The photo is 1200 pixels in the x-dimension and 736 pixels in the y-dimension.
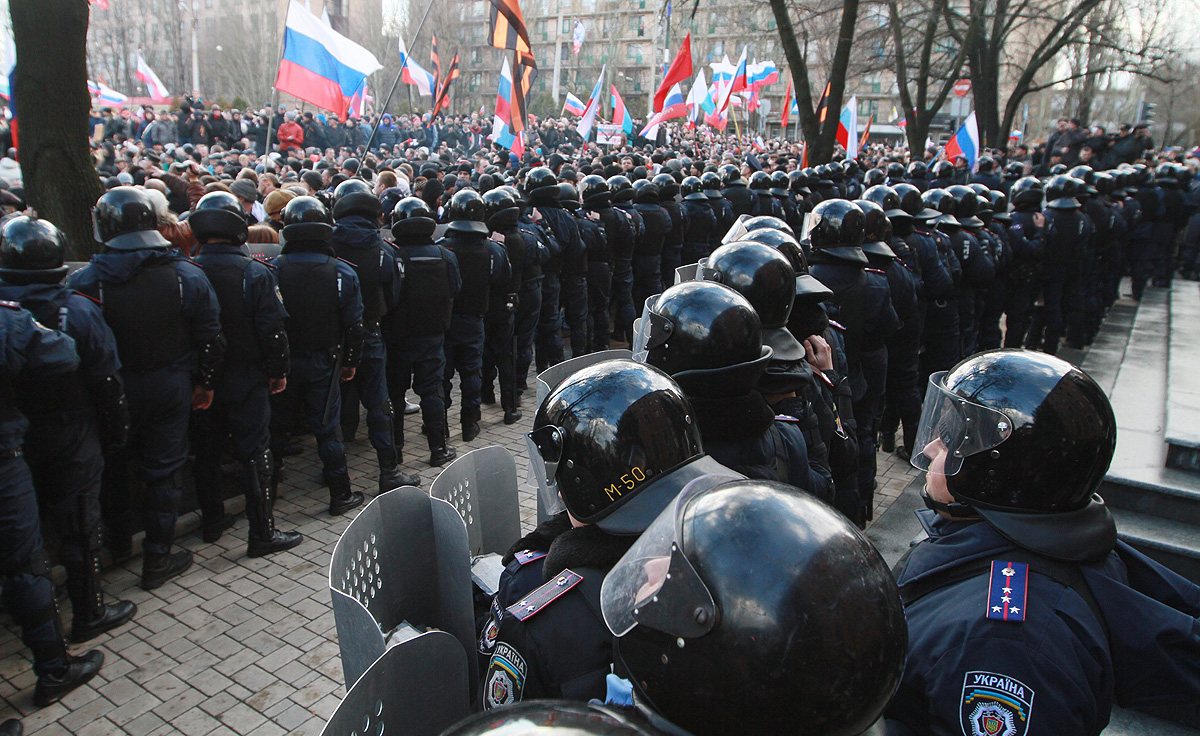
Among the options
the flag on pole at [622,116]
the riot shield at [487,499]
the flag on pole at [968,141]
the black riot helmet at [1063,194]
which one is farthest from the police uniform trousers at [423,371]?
the flag on pole at [622,116]

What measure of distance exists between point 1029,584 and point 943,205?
708cm

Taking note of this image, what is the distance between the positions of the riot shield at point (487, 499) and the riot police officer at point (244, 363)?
9.39 ft

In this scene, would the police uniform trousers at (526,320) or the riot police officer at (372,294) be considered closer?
the riot police officer at (372,294)

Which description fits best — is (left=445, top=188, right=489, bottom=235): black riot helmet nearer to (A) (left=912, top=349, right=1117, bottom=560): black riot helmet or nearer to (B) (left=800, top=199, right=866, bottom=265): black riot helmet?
(B) (left=800, top=199, right=866, bottom=265): black riot helmet

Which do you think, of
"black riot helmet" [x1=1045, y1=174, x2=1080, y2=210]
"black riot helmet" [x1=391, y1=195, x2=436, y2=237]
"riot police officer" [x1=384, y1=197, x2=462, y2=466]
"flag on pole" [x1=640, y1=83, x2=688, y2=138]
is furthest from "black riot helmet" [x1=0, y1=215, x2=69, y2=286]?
"flag on pole" [x1=640, y1=83, x2=688, y2=138]

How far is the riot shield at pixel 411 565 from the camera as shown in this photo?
222 cm

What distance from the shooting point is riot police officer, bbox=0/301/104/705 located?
343 centimetres

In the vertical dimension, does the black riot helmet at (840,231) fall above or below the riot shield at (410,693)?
above

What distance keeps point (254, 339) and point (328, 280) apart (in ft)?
2.27

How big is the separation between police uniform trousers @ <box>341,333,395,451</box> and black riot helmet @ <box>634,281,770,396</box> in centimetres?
368

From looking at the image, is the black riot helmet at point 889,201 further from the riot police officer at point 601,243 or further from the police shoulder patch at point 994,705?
the police shoulder patch at point 994,705

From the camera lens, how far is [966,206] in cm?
798

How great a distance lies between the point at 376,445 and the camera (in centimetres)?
600

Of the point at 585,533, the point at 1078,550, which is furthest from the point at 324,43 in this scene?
the point at 1078,550
